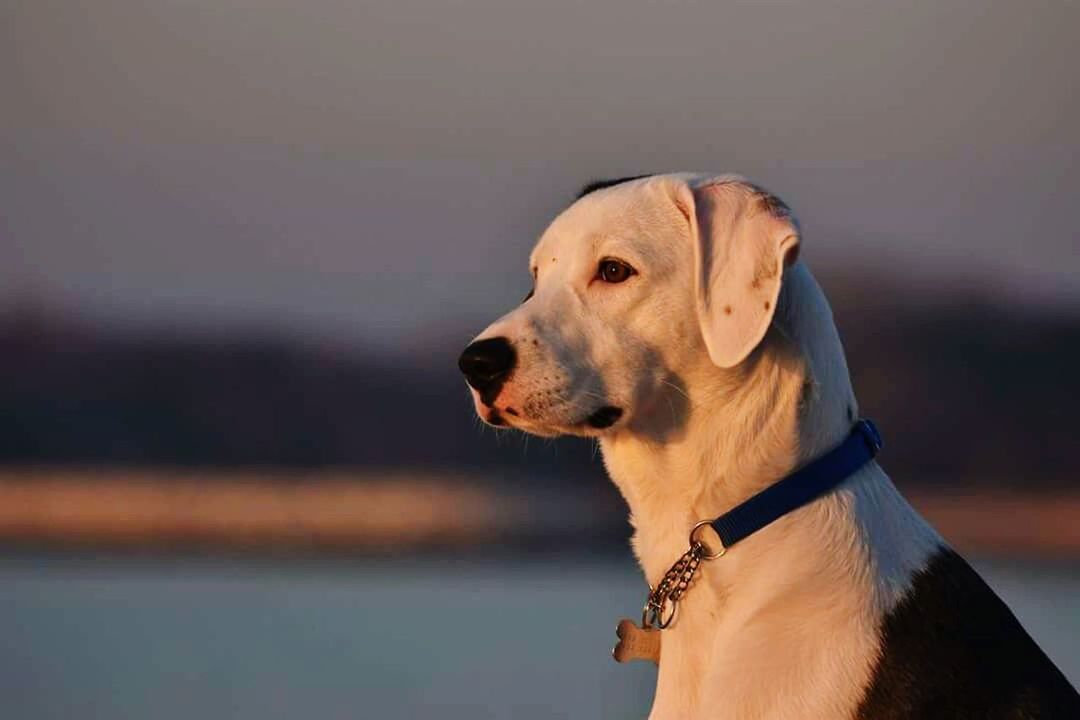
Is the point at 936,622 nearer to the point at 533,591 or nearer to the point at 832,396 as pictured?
the point at 832,396

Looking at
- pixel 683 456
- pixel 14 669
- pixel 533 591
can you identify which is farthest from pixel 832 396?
pixel 533 591

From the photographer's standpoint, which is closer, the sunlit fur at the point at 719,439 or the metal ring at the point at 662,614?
the sunlit fur at the point at 719,439

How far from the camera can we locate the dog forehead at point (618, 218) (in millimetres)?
4977

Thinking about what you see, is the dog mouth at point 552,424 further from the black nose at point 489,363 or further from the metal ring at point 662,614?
the metal ring at point 662,614

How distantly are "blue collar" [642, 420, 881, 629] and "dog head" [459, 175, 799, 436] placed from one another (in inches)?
12.5

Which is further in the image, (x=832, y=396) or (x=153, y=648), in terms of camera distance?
(x=153, y=648)

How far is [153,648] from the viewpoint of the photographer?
12148 millimetres

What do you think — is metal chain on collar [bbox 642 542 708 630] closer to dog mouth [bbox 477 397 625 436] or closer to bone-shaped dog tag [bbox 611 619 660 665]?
bone-shaped dog tag [bbox 611 619 660 665]

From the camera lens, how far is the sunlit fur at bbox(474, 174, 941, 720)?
4512mm

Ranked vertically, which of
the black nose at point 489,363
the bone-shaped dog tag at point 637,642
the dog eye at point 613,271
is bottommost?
the bone-shaped dog tag at point 637,642

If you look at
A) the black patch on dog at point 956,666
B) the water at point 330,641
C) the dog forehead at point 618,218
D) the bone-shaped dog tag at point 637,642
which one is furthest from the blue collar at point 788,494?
the water at point 330,641

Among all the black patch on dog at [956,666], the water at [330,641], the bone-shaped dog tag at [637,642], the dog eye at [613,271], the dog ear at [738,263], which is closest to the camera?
the black patch on dog at [956,666]

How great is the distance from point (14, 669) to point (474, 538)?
41.6ft

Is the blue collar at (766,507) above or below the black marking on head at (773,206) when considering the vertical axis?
below
